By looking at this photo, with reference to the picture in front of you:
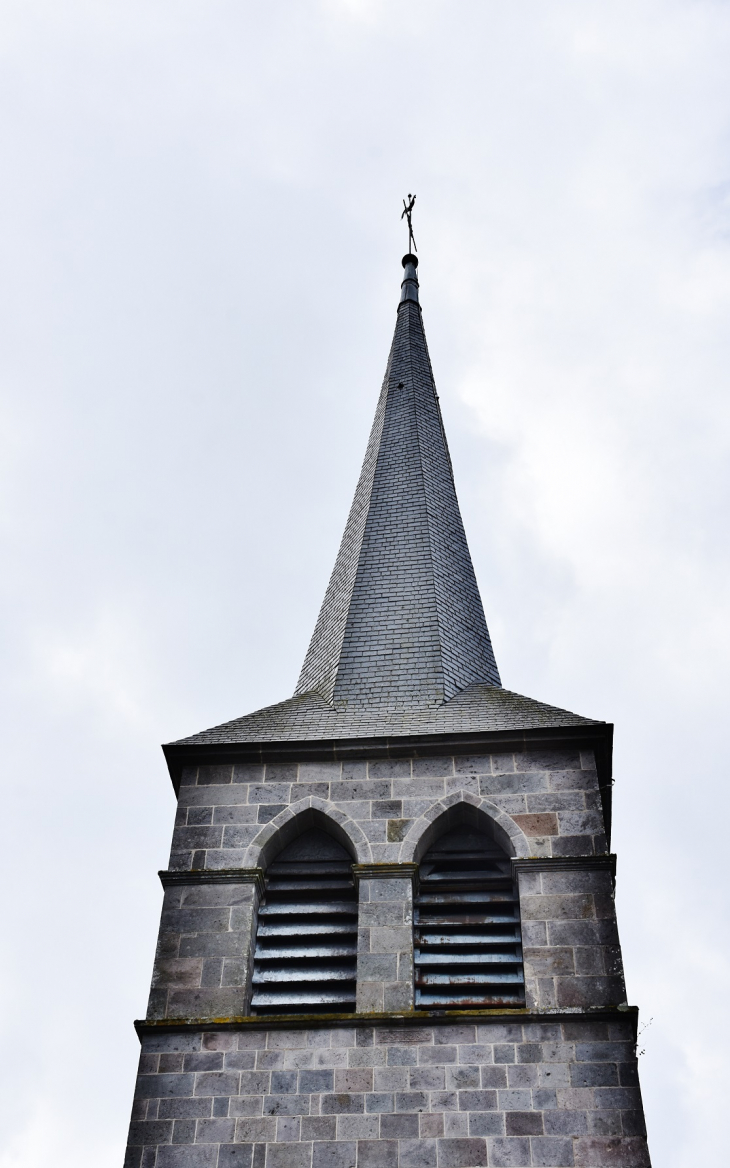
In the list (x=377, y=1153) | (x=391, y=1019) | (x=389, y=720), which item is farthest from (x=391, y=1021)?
(x=389, y=720)

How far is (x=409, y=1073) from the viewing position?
11.5 metres

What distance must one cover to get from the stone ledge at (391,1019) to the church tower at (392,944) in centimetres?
2

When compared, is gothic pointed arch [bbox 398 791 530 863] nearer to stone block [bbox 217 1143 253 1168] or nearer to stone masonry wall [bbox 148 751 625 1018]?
stone masonry wall [bbox 148 751 625 1018]

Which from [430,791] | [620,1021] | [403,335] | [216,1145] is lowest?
[216,1145]

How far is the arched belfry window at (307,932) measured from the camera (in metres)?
12.4

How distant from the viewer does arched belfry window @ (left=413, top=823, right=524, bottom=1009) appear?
12.3 metres

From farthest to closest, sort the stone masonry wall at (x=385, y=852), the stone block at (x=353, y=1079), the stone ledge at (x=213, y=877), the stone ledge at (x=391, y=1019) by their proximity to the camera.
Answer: the stone ledge at (x=213, y=877)
the stone masonry wall at (x=385, y=852)
the stone ledge at (x=391, y=1019)
the stone block at (x=353, y=1079)

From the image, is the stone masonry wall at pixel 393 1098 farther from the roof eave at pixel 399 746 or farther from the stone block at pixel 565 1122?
the roof eave at pixel 399 746

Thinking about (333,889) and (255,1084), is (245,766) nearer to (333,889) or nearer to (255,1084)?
(333,889)

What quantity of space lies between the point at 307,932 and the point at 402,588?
561cm

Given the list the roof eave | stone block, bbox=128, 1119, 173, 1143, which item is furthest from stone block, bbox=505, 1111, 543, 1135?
the roof eave

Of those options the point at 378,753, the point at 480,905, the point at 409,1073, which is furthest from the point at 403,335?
the point at 409,1073

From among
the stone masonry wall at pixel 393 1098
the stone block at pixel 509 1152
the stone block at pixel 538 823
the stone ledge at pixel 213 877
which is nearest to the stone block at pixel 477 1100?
the stone masonry wall at pixel 393 1098

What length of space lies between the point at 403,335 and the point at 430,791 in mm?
11483
